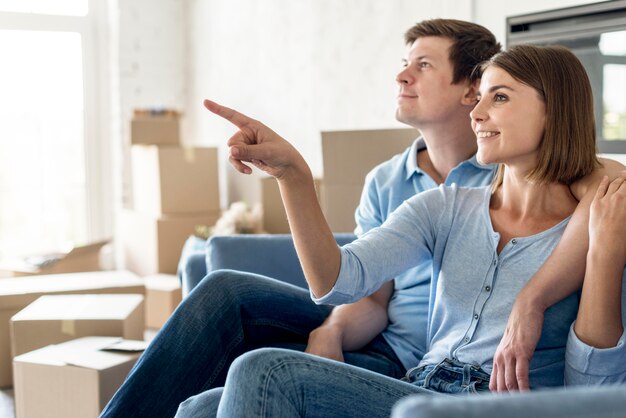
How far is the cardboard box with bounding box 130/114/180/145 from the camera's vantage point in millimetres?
4398

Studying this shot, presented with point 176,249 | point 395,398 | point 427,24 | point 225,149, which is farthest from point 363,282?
point 225,149

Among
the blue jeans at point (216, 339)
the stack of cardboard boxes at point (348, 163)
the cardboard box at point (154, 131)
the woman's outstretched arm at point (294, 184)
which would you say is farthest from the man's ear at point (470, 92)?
the cardboard box at point (154, 131)

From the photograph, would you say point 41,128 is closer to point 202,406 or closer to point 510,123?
point 202,406

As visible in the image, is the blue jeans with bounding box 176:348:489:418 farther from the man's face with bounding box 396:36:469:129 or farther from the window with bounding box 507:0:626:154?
the window with bounding box 507:0:626:154

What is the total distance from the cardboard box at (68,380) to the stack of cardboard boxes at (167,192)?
1.75m

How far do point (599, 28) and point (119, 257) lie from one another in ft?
11.1

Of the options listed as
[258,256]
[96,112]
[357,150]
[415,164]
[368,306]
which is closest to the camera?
[368,306]

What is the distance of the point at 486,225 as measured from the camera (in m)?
1.52

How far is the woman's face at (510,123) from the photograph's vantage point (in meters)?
1.47

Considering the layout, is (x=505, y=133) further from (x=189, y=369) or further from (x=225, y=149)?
(x=225, y=149)

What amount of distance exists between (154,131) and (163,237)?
26.2 inches

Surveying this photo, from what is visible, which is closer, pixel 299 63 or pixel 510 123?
pixel 510 123

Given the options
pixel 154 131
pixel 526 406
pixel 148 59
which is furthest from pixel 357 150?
pixel 148 59

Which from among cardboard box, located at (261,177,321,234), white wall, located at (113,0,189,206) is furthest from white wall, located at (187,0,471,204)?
cardboard box, located at (261,177,321,234)
